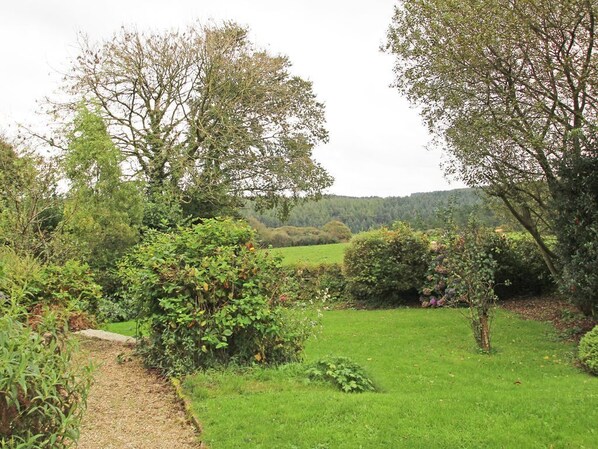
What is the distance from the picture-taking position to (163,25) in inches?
745

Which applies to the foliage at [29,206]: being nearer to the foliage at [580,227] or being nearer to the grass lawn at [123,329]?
the grass lawn at [123,329]

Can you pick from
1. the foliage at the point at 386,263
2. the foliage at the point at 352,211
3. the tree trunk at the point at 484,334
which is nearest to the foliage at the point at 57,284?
the tree trunk at the point at 484,334

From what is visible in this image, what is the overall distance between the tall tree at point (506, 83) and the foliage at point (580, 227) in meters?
0.36

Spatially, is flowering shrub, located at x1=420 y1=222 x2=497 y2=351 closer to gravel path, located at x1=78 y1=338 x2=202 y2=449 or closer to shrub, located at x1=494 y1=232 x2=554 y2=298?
shrub, located at x1=494 y1=232 x2=554 y2=298

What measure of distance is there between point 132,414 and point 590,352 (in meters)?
6.77

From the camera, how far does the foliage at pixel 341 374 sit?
570 cm

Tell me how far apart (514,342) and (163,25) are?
54.2ft

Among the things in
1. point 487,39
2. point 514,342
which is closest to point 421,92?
point 487,39

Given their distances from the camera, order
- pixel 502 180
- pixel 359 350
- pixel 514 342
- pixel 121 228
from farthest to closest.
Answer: pixel 121 228 → pixel 502 180 → pixel 514 342 → pixel 359 350

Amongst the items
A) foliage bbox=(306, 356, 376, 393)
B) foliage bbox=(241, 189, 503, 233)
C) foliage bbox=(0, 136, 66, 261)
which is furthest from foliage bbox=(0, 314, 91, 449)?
foliage bbox=(241, 189, 503, 233)

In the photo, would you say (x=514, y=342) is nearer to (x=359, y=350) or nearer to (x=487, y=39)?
(x=359, y=350)

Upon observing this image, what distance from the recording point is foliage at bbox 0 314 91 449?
86.7 inches

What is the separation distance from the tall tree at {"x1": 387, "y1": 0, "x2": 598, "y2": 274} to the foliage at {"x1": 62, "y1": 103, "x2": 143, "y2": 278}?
330 inches

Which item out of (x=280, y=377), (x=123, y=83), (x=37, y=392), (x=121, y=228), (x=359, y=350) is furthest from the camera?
(x=123, y=83)
